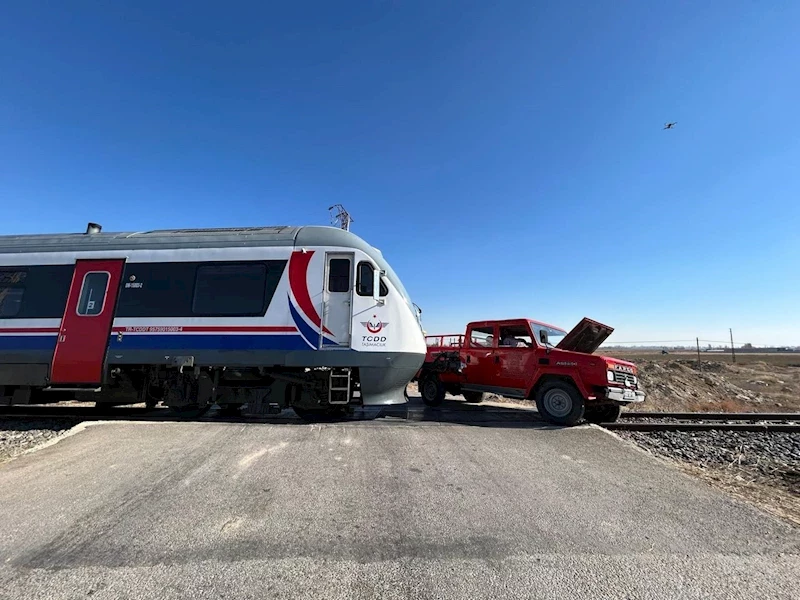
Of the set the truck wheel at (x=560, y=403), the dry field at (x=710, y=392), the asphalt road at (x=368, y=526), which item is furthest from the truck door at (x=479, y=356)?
the dry field at (x=710, y=392)

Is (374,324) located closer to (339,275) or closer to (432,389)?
(339,275)

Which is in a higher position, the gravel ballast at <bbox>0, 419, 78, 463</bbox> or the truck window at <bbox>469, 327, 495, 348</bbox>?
the truck window at <bbox>469, 327, 495, 348</bbox>

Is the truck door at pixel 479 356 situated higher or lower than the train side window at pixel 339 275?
lower

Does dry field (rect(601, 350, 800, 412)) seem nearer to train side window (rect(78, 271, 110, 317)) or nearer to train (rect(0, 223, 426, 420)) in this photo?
train (rect(0, 223, 426, 420))

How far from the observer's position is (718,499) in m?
4.04

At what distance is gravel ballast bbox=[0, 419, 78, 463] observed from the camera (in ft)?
17.7

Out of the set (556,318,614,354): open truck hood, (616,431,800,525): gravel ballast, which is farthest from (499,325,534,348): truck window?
(616,431,800,525): gravel ballast

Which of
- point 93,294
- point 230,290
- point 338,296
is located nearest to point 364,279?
point 338,296

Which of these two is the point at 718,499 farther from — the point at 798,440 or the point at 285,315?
the point at 285,315

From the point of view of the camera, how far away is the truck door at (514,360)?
28.1 feet

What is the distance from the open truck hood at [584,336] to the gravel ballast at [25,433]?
Answer: 31.8 feet

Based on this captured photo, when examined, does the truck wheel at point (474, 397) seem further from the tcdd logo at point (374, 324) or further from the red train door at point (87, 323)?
the red train door at point (87, 323)

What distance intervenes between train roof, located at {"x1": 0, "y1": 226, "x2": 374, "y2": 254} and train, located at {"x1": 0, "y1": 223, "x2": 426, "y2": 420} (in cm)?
4

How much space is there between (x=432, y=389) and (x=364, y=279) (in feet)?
15.3
